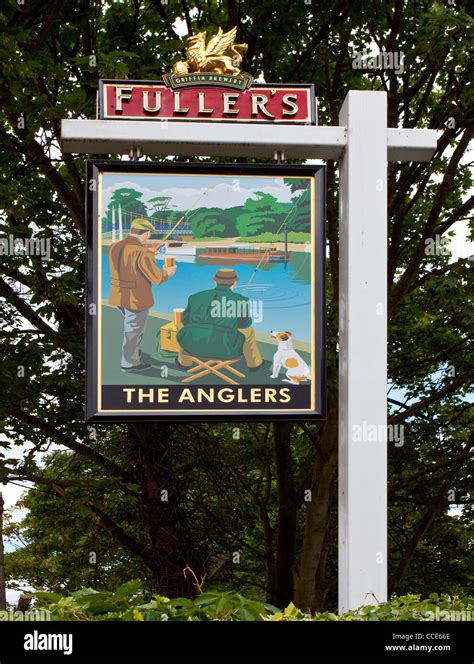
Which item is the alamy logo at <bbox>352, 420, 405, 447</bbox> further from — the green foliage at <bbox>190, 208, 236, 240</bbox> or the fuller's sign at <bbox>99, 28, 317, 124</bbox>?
the fuller's sign at <bbox>99, 28, 317, 124</bbox>

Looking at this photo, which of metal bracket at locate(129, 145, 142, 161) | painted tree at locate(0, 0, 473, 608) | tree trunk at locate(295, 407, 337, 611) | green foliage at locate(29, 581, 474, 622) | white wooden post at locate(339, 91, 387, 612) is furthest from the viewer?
tree trunk at locate(295, 407, 337, 611)

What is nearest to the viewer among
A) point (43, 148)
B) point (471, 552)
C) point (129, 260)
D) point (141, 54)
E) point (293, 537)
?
point (129, 260)

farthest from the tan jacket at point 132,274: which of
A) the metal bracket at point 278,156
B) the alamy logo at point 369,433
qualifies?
the alamy logo at point 369,433

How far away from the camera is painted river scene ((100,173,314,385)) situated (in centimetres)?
881

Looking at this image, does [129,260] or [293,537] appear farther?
[293,537]

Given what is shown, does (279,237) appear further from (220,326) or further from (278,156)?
(220,326)

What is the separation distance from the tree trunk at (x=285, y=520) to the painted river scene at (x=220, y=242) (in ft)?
28.7

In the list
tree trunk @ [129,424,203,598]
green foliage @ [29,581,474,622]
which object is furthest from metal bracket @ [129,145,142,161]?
tree trunk @ [129,424,203,598]

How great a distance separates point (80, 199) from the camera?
15305mm

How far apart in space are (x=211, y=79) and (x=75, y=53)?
722 centimetres

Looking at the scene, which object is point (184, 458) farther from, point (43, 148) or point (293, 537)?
point (43, 148)
